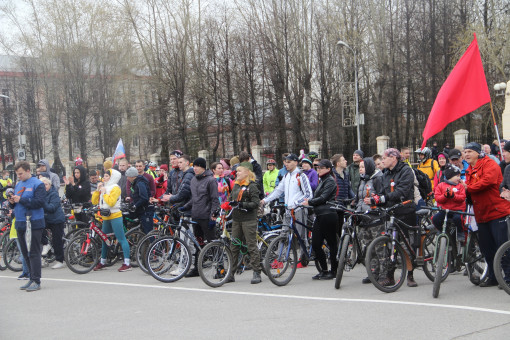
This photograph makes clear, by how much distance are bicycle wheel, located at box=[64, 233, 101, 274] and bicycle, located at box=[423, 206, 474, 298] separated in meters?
6.34

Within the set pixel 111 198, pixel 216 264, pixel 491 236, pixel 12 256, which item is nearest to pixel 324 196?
pixel 216 264

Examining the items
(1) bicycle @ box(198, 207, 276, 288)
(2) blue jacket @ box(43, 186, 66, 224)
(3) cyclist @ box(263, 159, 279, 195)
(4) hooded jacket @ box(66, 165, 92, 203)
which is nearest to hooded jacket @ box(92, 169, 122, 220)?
(2) blue jacket @ box(43, 186, 66, 224)

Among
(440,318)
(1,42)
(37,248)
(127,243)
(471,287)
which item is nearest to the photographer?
(440,318)

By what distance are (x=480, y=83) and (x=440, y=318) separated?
4.04m

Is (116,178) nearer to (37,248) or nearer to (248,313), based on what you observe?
(37,248)

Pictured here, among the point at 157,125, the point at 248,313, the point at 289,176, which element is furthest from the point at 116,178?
the point at 157,125

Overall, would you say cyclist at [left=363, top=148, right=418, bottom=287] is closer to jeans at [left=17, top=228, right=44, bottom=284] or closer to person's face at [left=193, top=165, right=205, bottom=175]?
person's face at [left=193, top=165, right=205, bottom=175]

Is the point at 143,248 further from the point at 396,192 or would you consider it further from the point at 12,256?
the point at 396,192

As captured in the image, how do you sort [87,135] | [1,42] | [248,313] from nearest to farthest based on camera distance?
[248,313] → [1,42] → [87,135]

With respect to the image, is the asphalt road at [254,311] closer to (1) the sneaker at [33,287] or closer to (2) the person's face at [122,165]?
(1) the sneaker at [33,287]

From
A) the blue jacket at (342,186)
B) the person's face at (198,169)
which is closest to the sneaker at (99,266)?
the person's face at (198,169)

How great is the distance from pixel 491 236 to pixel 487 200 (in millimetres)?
508

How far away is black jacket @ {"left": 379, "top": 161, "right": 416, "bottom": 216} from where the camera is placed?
8016 mm

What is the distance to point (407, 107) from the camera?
39.1 meters
